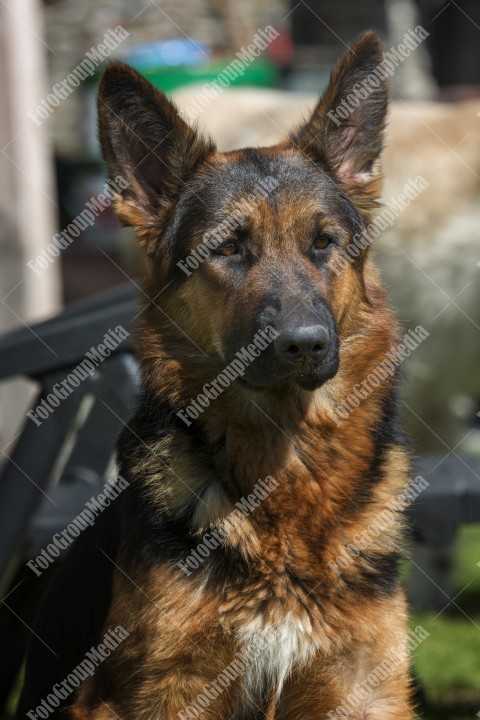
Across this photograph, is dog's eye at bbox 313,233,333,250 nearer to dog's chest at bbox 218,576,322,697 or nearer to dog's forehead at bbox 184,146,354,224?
dog's forehead at bbox 184,146,354,224

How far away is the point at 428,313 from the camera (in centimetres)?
653

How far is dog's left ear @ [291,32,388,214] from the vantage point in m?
3.36

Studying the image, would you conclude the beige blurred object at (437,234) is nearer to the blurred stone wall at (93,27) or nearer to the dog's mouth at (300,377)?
the dog's mouth at (300,377)

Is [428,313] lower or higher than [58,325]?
higher

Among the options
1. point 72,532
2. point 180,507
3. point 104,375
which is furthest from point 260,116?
point 180,507

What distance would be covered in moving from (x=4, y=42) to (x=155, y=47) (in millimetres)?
2691

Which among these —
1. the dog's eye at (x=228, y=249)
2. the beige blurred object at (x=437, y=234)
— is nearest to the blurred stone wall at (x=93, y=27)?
the beige blurred object at (x=437, y=234)

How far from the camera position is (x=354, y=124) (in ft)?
11.7

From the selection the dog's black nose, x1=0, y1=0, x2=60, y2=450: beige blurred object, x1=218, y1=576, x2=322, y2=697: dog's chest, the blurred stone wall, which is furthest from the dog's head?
the blurred stone wall

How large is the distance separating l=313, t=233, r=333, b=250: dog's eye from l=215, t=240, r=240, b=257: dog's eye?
28 centimetres

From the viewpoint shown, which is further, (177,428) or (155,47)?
(155,47)

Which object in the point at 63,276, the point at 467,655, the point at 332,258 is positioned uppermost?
the point at 332,258

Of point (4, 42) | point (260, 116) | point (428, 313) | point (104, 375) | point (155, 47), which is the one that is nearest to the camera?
point (104, 375)

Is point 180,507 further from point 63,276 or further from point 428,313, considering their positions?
point 63,276
